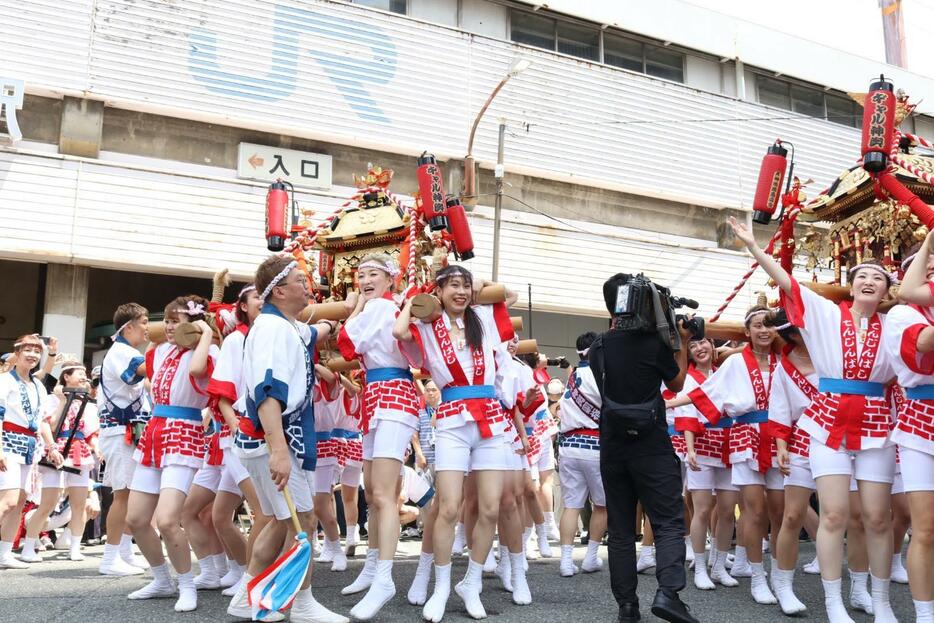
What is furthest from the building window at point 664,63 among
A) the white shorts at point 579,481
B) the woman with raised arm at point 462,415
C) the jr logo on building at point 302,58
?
the woman with raised arm at point 462,415

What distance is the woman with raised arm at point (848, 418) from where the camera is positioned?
4320 mm

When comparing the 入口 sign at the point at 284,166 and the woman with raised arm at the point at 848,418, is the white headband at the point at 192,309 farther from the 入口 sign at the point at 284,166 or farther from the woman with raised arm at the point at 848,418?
the 入口 sign at the point at 284,166

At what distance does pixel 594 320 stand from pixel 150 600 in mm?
14368

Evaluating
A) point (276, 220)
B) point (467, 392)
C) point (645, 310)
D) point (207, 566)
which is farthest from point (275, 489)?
point (276, 220)

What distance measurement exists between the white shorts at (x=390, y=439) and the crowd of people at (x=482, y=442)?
1 cm

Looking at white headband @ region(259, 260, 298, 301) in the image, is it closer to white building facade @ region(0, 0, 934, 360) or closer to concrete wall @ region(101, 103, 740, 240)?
white building facade @ region(0, 0, 934, 360)

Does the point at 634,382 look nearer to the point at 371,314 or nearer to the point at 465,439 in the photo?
the point at 465,439

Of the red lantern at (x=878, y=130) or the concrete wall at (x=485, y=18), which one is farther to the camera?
the concrete wall at (x=485, y=18)

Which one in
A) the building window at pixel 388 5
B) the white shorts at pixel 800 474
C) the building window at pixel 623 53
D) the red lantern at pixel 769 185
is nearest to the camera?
the white shorts at pixel 800 474

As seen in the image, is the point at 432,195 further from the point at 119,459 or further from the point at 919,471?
the point at 919,471

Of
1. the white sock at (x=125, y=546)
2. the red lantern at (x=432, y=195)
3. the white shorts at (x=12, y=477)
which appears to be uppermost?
the red lantern at (x=432, y=195)

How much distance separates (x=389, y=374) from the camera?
16.8 feet

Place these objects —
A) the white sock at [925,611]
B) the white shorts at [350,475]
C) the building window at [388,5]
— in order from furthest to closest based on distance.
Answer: the building window at [388,5] < the white shorts at [350,475] < the white sock at [925,611]

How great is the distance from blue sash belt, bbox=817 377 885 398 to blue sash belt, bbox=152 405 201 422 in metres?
3.82
